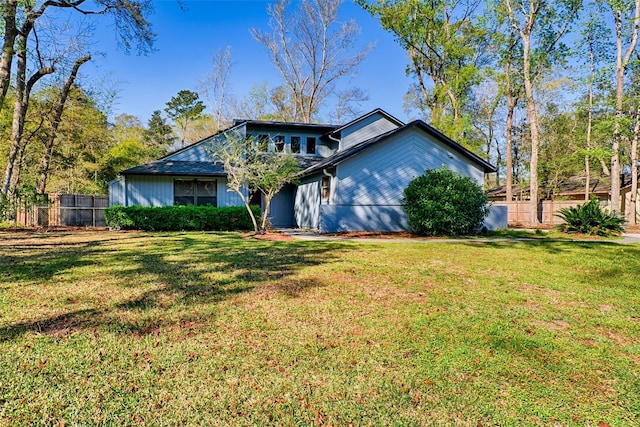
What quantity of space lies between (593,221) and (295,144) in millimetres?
13657

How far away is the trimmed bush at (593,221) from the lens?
12.2 metres

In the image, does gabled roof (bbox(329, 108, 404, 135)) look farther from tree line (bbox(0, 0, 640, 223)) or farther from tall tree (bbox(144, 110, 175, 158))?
tall tree (bbox(144, 110, 175, 158))

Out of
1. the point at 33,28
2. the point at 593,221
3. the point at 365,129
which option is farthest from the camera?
the point at 365,129

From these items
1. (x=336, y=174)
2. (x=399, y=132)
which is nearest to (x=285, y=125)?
(x=336, y=174)

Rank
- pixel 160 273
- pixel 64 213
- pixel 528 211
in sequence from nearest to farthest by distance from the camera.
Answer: pixel 160 273 → pixel 64 213 → pixel 528 211

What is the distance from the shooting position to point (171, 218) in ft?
46.5

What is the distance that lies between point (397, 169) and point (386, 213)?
1902mm

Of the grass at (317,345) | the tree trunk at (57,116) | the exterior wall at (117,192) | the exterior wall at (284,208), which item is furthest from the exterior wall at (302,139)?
the grass at (317,345)

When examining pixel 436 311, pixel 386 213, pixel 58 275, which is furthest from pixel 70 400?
pixel 386 213

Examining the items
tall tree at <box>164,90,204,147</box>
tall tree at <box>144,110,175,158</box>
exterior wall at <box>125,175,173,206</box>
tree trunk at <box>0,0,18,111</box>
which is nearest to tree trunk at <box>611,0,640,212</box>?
exterior wall at <box>125,175,173,206</box>

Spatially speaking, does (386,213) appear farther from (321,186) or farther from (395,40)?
(395,40)

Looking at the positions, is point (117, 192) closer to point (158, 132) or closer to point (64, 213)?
point (64, 213)

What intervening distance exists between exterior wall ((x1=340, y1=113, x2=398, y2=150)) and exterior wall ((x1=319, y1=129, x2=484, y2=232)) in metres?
4.15

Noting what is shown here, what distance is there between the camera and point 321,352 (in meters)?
3.21
